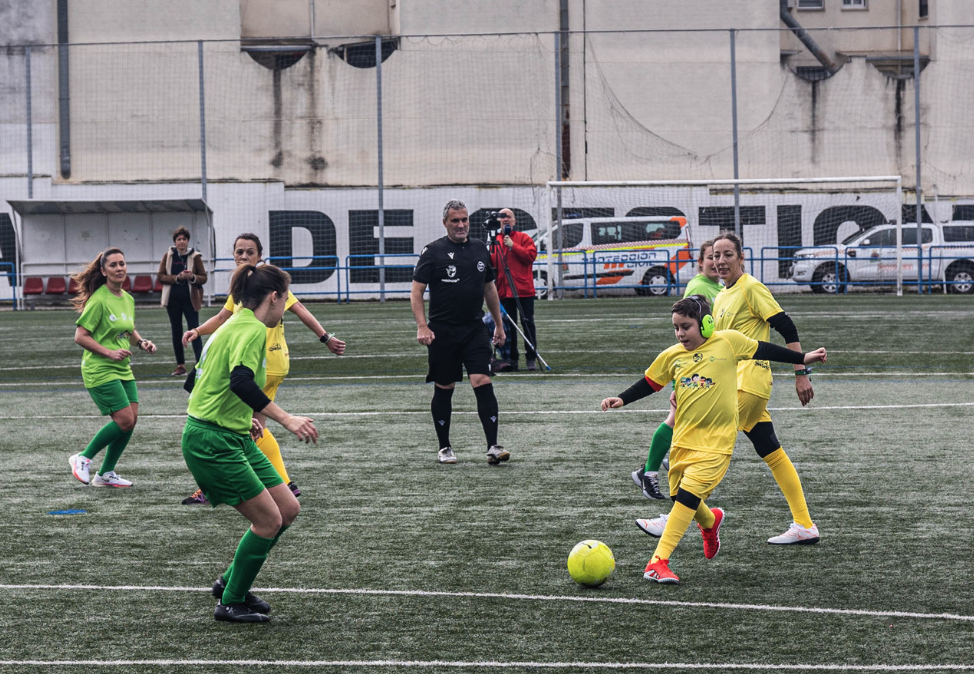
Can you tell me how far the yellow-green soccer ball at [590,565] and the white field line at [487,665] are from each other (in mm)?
1097

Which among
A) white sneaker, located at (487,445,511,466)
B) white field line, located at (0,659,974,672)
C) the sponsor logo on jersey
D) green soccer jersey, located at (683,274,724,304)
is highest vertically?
green soccer jersey, located at (683,274,724,304)

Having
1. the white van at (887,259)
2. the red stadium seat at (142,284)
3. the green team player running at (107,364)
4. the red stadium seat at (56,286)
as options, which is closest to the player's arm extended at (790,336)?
the green team player running at (107,364)

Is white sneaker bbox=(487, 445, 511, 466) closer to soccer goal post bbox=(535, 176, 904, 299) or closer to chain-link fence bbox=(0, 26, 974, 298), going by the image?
soccer goal post bbox=(535, 176, 904, 299)

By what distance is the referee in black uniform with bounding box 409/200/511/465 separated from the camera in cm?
946

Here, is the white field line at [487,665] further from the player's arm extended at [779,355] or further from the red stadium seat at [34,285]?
the red stadium seat at [34,285]

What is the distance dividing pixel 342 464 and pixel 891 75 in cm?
2942

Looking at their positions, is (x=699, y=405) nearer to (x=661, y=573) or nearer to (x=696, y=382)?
(x=696, y=382)

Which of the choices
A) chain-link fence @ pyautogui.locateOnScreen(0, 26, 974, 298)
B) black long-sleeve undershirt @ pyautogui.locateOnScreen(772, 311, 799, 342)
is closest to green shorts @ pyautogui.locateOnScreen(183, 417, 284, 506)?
black long-sleeve undershirt @ pyautogui.locateOnScreen(772, 311, 799, 342)

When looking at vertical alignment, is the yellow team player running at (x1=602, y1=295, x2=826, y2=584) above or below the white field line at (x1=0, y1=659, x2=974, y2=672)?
above

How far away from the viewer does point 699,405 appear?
6215 mm

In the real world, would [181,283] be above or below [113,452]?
above

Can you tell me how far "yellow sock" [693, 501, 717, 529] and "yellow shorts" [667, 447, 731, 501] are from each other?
104 millimetres

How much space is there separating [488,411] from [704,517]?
3422 millimetres

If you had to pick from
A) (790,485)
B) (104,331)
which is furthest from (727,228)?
(790,485)
